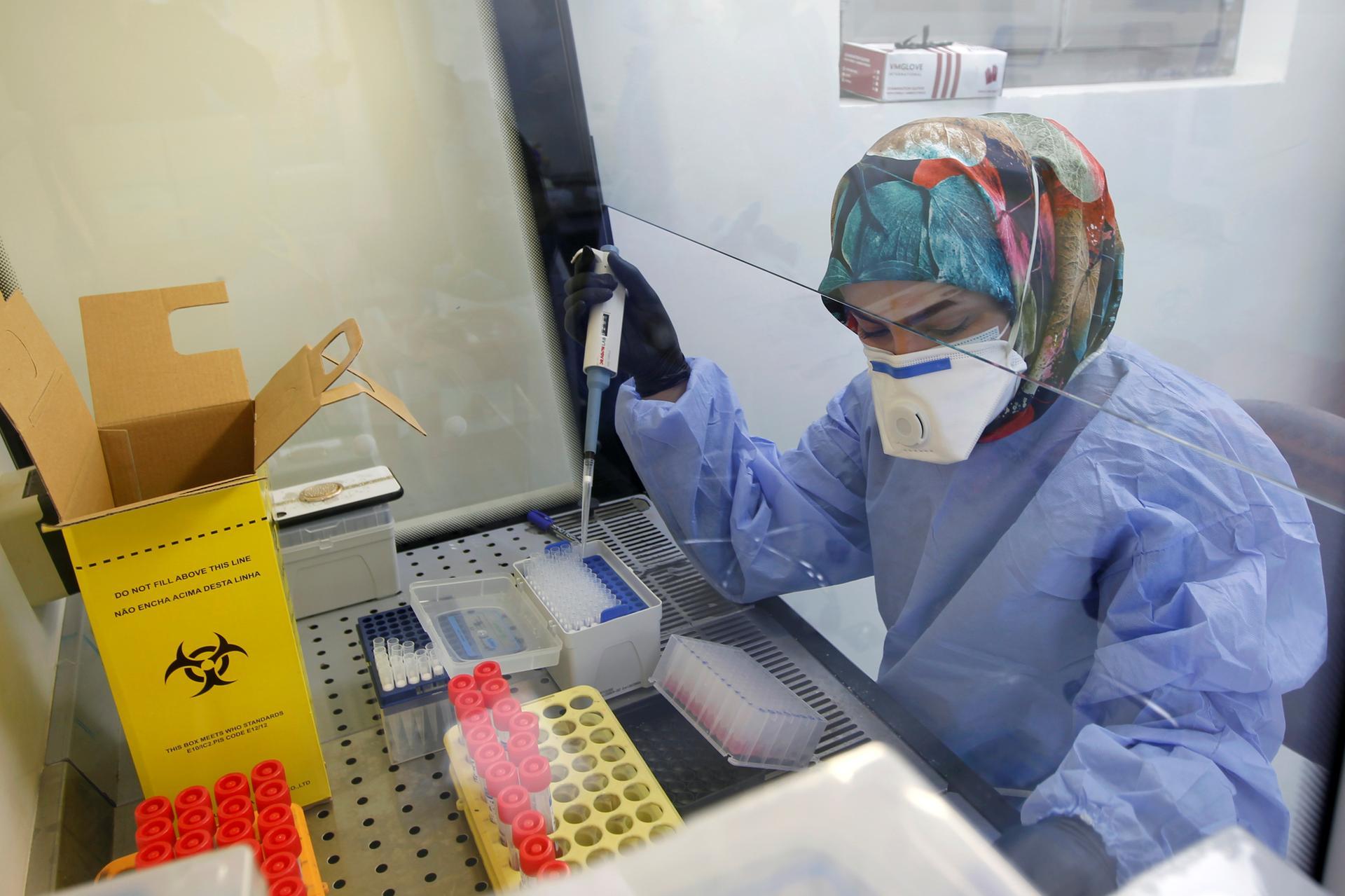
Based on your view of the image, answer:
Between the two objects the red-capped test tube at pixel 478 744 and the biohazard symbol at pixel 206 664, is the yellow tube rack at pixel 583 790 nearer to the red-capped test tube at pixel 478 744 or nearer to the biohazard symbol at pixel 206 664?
the red-capped test tube at pixel 478 744


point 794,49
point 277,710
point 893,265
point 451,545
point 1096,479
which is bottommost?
point 451,545

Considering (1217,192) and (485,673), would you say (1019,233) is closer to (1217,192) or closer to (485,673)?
(1217,192)

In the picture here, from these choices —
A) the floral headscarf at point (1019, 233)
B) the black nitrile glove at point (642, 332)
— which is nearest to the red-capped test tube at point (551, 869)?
the floral headscarf at point (1019, 233)

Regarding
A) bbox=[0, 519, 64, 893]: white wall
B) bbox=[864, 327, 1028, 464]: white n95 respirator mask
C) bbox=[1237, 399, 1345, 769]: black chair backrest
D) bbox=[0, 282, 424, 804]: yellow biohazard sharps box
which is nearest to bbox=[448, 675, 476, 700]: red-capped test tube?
bbox=[0, 282, 424, 804]: yellow biohazard sharps box

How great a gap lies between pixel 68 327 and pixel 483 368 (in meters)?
0.58

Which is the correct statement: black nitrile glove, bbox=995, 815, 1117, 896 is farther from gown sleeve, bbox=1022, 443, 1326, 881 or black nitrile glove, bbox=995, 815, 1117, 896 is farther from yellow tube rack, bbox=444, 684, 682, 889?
yellow tube rack, bbox=444, 684, 682, 889

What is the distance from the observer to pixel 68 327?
3.87ft

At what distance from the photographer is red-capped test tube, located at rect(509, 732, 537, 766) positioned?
2.38ft

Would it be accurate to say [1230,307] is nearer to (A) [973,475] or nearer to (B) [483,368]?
(A) [973,475]

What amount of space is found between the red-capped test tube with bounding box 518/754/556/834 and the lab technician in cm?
35

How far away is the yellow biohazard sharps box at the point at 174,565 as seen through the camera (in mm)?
687

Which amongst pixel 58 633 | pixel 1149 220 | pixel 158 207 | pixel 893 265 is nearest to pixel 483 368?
pixel 158 207

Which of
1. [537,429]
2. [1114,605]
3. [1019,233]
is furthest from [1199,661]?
[537,429]

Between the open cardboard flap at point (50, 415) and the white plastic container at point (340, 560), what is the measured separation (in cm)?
25
